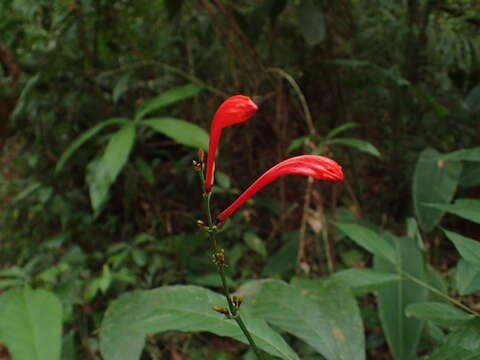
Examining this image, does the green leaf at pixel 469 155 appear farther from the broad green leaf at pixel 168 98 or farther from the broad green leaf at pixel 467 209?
the broad green leaf at pixel 168 98

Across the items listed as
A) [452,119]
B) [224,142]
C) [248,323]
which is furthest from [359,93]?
[248,323]

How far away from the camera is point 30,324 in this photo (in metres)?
0.83

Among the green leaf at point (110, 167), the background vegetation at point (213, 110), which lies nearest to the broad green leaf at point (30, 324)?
the green leaf at point (110, 167)

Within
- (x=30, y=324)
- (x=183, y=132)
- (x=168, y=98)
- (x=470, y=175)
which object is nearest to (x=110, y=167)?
(x=183, y=132)

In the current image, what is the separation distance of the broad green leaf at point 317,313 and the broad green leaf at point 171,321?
7 cm

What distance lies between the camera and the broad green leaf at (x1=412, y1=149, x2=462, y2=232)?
115cm

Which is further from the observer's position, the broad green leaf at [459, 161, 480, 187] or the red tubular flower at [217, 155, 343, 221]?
the broad green leaf at [459, 161, 480, 187]

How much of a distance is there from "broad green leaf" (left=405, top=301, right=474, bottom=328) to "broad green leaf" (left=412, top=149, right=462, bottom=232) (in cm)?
48

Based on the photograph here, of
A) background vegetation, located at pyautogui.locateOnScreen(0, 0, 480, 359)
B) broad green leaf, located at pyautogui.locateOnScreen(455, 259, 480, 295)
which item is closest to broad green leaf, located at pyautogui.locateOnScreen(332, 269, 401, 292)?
broad green leaf, located at pyautogui.locateOnScreen(455, 259, 480, 295)

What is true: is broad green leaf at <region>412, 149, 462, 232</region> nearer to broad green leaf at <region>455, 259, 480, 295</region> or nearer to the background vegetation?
the background vegetation

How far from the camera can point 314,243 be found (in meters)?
1.43

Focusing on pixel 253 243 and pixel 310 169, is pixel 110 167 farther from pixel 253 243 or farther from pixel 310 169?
pixel 310 169

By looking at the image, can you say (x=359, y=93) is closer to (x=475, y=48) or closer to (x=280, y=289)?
(x=475, y=48)

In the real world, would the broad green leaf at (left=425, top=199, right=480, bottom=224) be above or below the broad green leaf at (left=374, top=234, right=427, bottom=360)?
above
